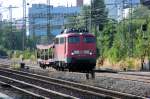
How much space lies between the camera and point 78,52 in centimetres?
3419

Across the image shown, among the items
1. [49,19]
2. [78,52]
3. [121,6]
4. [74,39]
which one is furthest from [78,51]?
[49,19]

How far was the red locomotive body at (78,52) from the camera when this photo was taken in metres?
33.7

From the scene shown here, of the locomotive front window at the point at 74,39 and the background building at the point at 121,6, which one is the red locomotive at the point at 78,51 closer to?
the locomotive front window at the point at 74,39

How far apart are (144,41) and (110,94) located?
2793 centimetres

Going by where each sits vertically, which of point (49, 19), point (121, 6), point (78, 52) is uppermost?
point (121, 6)

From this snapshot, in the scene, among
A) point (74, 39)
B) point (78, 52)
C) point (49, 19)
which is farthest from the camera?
point (49, 19)

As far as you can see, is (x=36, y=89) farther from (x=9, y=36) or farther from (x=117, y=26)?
(x=9, y=36)

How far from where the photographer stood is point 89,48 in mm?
34250

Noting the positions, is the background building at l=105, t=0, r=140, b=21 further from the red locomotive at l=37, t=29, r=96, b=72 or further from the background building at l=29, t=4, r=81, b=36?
the red locomotive at l=37, t=29, r=96, b=72

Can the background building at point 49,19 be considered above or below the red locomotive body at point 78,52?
above

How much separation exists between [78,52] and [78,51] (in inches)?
3.7

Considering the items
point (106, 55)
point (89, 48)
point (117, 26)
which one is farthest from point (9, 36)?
point (89, 48)

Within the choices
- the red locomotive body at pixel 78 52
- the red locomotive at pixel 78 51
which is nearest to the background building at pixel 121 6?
the red locomotive at pixel 78 51

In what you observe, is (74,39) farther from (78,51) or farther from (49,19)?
(49,19)
